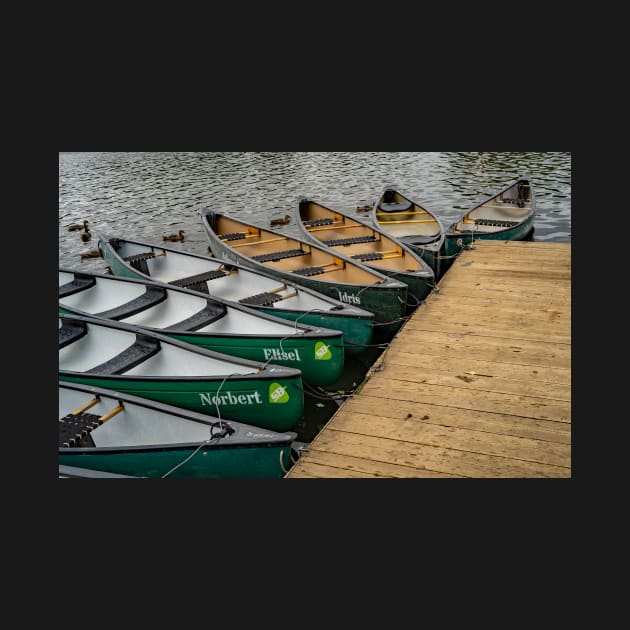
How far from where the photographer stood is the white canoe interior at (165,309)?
8.36 meters

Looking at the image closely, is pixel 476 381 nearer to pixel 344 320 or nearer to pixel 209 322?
pixel 344 320

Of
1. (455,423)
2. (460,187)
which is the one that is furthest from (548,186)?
(455,423)

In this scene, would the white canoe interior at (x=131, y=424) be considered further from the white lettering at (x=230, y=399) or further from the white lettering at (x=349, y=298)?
the white lettering at (x=349, y=298)

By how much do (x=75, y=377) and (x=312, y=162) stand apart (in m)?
21.1

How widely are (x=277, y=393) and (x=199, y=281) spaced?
4.07m

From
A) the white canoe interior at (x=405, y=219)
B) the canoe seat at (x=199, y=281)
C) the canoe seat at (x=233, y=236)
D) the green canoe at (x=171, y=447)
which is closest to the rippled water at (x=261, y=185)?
the white canoe interior at (x=405, y=219)

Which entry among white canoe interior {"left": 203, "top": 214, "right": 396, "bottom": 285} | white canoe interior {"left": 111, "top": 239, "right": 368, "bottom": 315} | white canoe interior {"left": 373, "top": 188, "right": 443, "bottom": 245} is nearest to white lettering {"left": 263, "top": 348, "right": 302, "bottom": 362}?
white canoe interior {"left": 111, "top": 239, "right": 368, "bottom": 315}

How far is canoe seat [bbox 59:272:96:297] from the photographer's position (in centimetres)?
1025

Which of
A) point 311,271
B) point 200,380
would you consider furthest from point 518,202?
point 200,380

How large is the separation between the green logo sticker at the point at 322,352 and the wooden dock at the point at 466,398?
0.58m

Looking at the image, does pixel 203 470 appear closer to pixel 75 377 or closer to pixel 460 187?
pixel 75 377

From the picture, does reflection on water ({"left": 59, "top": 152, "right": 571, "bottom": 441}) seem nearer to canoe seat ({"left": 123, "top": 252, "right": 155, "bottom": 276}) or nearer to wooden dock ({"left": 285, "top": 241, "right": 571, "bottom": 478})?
canoe seat ({"left": 123, "top": 252, "right": 155, "bottom": 276})

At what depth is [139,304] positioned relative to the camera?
31.0ft

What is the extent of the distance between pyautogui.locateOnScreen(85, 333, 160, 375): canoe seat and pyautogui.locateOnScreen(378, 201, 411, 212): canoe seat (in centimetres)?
807
